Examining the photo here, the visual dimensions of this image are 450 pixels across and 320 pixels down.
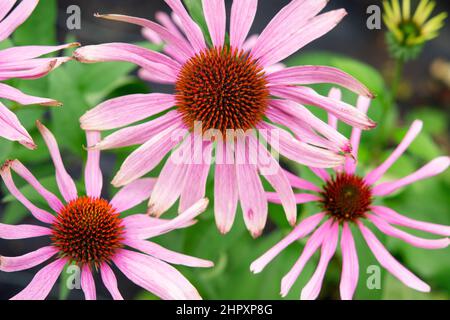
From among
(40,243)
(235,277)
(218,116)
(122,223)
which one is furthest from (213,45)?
(40,243)

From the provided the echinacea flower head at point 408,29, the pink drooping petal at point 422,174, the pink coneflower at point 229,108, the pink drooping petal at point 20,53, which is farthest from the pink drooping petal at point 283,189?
the echinacea flower head at point 408,29

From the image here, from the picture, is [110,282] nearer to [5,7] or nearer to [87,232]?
[87,232]

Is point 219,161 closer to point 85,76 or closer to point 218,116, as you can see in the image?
A: point 218,116

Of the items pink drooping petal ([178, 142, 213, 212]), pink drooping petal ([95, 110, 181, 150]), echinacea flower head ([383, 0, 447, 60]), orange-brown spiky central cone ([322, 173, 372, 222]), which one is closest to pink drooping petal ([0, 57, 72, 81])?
pink drooping petal ([95, 110, 181, 150])

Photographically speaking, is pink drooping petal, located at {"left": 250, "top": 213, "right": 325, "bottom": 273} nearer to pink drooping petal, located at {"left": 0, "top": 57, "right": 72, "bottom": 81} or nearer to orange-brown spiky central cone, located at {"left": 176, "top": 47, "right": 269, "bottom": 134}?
orange-brown spiky central cone, located at {"left": 176, "top": 47, "right": 269, "bottom": 134}
